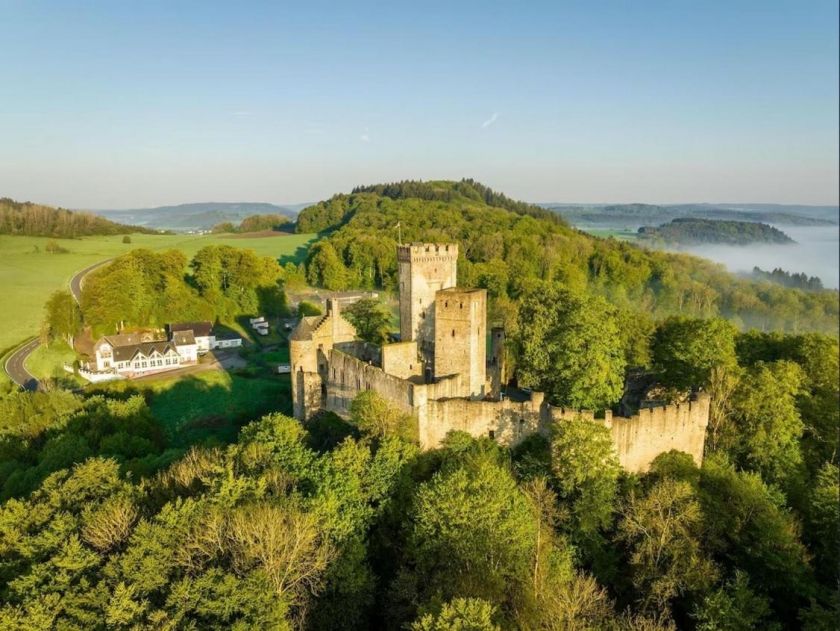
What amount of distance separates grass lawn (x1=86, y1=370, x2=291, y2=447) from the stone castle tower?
A: 1259 centimetres

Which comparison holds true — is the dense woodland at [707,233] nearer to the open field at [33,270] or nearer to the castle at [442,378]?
the castle at [442,378]

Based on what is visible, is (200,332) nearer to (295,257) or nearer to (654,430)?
(295,257)

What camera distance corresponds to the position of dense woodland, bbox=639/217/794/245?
2825cm

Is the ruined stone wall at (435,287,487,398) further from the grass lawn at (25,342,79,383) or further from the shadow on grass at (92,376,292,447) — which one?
the grass lawn at (25,342,79,383)

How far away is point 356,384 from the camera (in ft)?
A: 96.9

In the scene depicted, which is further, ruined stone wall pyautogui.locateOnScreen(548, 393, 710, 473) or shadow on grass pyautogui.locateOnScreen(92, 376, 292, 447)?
shadow on grass pyautogui.locateOnScreen(92, 376, 292, 447)

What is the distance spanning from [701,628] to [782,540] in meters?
5.39

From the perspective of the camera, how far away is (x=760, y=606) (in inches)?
785

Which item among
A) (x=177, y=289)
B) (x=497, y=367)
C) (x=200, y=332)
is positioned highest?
(x=177, y=289)

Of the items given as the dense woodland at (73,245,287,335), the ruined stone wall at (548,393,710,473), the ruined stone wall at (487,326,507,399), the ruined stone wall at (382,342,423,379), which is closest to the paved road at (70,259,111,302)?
the dense woodland at (73,245,287,335)

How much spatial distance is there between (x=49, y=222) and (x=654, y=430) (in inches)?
2792

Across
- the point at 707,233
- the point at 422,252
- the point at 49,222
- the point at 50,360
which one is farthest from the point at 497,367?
the point at 49,222

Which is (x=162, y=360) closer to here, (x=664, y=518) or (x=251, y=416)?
(x=251, y=416)

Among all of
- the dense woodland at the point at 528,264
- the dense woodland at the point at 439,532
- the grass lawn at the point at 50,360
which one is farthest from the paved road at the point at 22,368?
the dense woodland at the point at 528,264
